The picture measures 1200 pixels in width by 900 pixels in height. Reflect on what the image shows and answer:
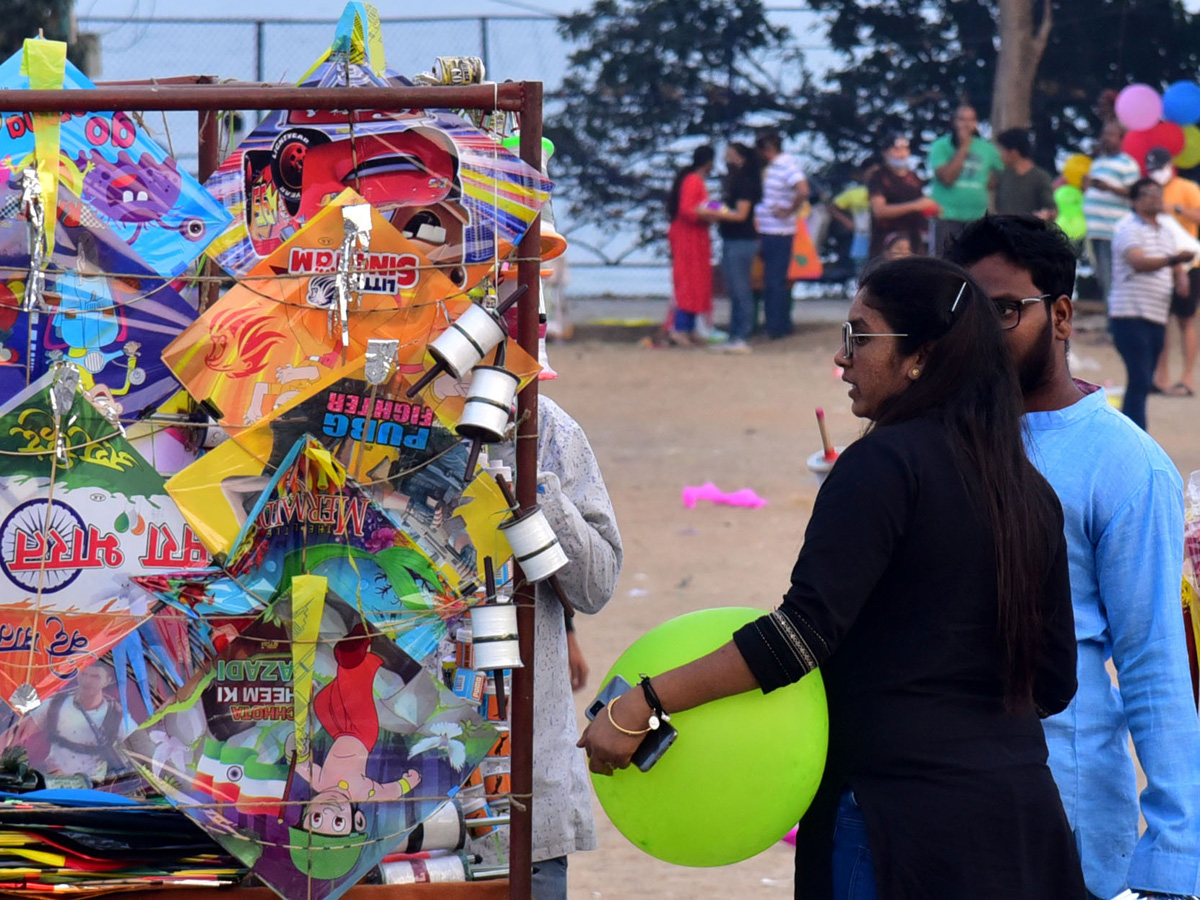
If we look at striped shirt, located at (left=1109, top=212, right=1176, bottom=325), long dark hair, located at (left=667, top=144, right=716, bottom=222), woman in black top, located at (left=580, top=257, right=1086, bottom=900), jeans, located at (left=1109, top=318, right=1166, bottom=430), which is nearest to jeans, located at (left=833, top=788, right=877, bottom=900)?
woman in black top, located at (left=580, top=257, right=1086, bottom=900)

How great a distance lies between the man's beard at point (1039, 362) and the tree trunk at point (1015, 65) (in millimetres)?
12919

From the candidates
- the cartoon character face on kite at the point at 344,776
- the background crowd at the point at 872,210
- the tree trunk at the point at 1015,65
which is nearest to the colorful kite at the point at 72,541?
the cartoon character face on kite at the point at 344,776

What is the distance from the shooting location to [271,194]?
217 centimetres

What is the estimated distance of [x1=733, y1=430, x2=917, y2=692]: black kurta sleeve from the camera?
6.35ft

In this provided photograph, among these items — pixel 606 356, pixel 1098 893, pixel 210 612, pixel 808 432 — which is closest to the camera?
pixel 210 612

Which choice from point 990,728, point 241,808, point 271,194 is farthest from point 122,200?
point 990,728

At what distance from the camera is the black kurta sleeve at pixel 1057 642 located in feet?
6.79

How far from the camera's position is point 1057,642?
2094 mm

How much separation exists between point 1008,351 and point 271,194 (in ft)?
3.65

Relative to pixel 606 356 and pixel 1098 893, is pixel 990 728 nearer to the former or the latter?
pixel 1098 893

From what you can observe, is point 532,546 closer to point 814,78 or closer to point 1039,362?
point 1039,362

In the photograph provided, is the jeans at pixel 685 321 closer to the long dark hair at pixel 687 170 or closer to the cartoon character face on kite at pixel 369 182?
the long dark hair at pixel 687 170

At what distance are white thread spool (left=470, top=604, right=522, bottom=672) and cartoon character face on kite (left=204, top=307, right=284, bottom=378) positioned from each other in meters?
0.47

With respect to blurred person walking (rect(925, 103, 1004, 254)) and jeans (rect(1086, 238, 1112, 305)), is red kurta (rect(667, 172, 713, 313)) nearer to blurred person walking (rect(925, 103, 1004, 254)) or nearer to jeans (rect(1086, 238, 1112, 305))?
blurred person walking (rect(925, 103, 1004, 254))
